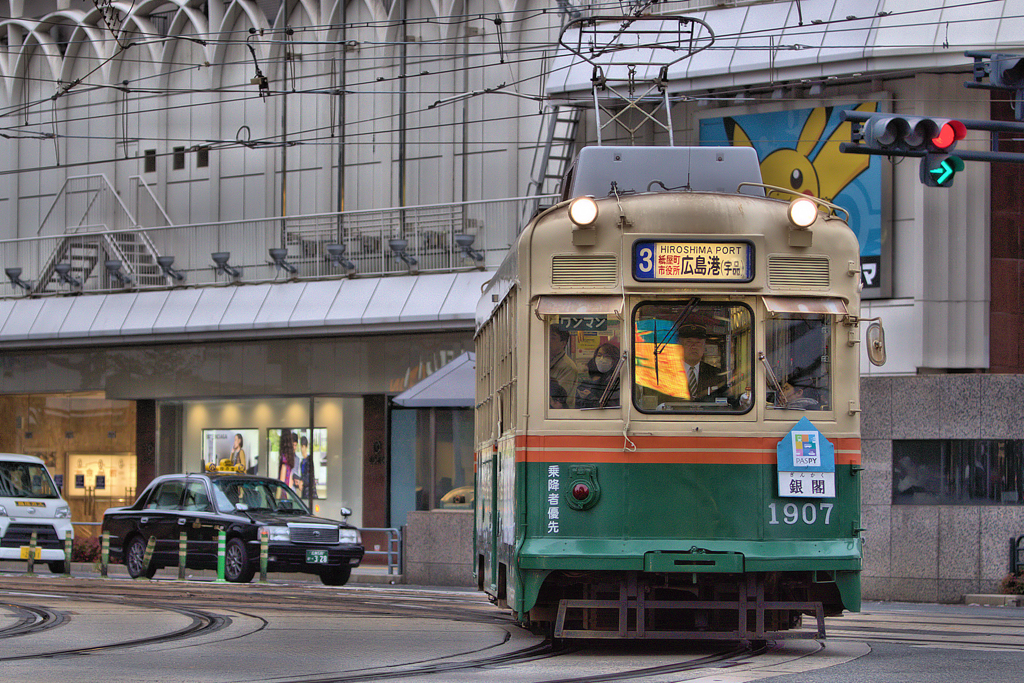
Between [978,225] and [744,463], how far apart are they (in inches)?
470

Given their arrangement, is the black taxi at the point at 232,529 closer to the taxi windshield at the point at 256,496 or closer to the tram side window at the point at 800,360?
the taxi windshield at the point at 256,496

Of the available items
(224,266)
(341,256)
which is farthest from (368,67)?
(224,266)

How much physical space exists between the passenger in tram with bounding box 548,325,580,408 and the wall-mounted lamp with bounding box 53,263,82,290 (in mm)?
22777

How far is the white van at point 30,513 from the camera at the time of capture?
22.4m

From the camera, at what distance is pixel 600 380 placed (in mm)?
9812

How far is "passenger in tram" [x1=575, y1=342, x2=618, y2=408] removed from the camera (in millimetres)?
9766

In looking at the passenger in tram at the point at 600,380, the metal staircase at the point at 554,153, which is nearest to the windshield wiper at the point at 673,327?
the passenger in tram at the point at 600,380

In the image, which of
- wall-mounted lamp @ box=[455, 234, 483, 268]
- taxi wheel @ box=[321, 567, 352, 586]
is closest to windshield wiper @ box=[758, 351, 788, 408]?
taxi wheel @ box=[321, 567, 352, 586]

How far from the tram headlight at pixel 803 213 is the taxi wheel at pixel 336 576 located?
1178 cm

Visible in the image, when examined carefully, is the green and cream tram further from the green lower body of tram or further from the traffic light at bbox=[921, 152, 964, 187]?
the traffic light at bbox=[921, 152, 964, 187]

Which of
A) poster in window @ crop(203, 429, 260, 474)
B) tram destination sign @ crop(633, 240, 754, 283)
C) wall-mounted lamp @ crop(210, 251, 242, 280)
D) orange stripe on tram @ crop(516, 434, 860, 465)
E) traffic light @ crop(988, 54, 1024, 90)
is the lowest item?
poster in window @ crop(203, 429, 260, 474)

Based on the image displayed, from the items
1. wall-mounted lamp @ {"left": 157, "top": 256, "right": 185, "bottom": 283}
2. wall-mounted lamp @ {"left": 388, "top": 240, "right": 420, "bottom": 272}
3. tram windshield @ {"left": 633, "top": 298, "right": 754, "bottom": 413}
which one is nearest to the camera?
tram windshield @ {"left": 633, "top": 298, "right": 754, "bottom": 413}

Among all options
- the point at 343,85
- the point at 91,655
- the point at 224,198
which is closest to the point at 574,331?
the point at 91,655

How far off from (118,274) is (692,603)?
880 inches
